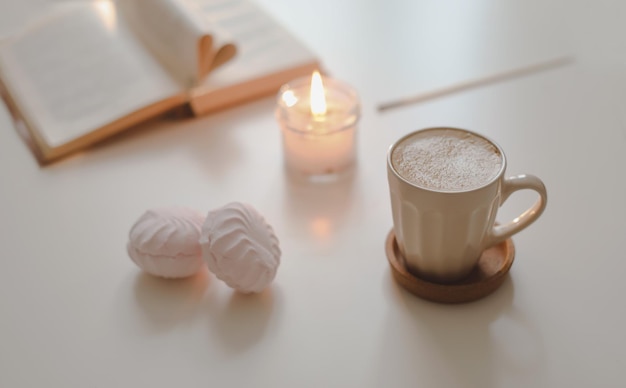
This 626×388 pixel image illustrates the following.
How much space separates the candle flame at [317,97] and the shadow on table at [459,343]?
0.26m

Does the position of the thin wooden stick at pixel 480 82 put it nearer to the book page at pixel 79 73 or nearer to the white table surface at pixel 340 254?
the white table surface at pixel 340 254

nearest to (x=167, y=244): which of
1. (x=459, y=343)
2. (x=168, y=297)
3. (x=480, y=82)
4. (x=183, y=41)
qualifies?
(x=168, y=297)

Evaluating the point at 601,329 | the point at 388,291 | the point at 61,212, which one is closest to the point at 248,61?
the point at 61,212

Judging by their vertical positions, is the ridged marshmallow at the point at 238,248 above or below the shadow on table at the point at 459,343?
above

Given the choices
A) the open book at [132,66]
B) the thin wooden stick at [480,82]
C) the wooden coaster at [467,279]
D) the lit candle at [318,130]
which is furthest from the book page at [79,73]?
the wooden coaster at [467,279]

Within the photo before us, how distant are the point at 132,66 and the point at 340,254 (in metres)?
0.48

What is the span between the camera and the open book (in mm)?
927

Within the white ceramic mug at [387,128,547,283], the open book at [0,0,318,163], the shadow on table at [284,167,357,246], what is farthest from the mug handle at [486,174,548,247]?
the open book at [0,0,318,163]

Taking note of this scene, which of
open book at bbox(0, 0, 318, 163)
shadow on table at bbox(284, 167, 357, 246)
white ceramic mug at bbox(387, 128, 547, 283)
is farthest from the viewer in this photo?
open book at bbox(0, 0, 318, 163)

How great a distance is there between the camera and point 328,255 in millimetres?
720

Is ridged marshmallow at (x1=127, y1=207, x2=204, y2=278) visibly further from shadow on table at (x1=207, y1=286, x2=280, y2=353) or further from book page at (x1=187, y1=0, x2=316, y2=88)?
book page at (x1=187, y1=0, x2=316, y2=88)

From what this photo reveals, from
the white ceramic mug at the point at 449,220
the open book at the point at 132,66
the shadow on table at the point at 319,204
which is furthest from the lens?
the open book at the point at 132,66

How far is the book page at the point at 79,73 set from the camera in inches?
36.5

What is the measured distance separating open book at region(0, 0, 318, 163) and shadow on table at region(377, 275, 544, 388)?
0.45 meters
